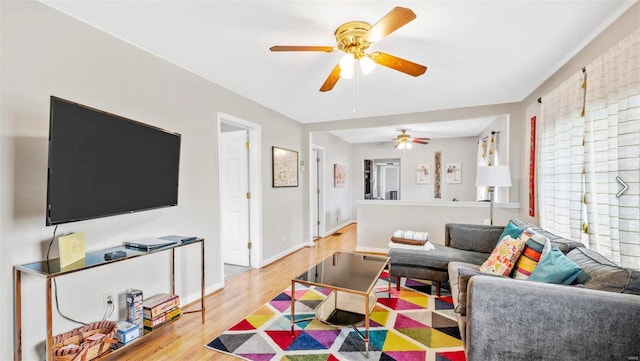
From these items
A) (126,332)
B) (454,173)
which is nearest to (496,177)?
(454,173)

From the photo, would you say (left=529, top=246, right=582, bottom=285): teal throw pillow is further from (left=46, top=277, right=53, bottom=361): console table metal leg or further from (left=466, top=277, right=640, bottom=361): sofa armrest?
(left=46, top=277, right=53, bottom=361): console table metal leg

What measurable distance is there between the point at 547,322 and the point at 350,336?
1.37 m

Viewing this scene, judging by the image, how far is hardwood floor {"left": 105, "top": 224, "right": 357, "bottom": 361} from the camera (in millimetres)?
2066

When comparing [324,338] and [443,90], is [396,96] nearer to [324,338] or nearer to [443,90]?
[443,90]

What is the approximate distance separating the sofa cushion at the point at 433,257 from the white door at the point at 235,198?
2262mm

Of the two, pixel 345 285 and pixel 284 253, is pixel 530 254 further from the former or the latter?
pixel 284 253

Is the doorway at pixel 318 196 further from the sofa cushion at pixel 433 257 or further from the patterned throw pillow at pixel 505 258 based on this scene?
the patterned throw pillow at pixel 505 258

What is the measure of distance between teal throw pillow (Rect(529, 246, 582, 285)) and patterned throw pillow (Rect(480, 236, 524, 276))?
17.2 inches

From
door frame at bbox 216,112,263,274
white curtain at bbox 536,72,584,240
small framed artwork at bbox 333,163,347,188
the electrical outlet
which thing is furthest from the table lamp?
the electrical outlet

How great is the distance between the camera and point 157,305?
2219 millimetres

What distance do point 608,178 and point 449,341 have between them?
5.45 feet

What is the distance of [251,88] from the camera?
135 inches

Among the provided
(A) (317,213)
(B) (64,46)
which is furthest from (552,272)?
(A) (317,213)

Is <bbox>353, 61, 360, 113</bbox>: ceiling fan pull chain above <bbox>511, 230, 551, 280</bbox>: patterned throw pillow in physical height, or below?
above
